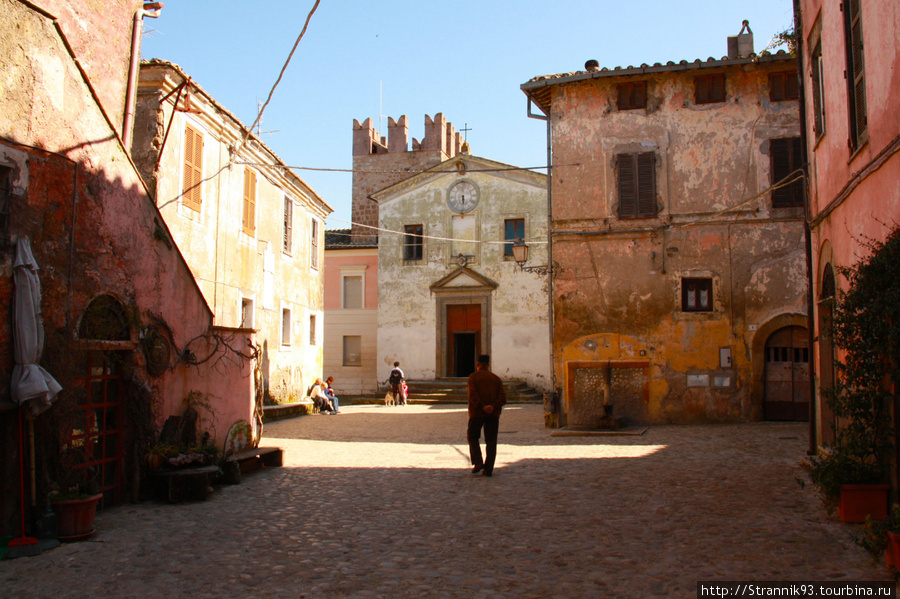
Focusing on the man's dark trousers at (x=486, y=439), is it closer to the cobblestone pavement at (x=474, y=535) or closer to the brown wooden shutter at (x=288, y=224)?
the cobblestone pavement at (x=474, y=535)

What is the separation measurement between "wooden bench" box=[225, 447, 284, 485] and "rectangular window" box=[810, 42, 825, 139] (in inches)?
357

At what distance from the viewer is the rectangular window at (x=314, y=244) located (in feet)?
80.6

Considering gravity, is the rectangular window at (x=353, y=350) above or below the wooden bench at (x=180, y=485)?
above

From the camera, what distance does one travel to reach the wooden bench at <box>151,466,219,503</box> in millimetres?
8758

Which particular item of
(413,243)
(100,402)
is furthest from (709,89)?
(413,243)

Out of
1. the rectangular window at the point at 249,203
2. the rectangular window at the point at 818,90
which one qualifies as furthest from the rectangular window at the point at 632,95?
the rectangular window at the point at 249,203

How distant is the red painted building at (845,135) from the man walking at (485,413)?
14.3 ft

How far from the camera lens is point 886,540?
5.38 m

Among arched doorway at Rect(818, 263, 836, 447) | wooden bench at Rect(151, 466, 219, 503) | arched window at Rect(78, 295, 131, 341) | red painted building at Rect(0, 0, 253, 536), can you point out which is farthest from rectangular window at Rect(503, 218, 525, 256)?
arched window at Rect(78, 295, 131, 341)

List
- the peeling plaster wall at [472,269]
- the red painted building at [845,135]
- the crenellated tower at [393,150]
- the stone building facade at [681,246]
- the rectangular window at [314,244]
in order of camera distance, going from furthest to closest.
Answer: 1. the crenellated tower at [393,150]
2. the peeling plaster wall at [472,269]
3. the rectangular window at [314,244]
4. the stone building facade at [681,246]
5. the red painted building at [845,135]

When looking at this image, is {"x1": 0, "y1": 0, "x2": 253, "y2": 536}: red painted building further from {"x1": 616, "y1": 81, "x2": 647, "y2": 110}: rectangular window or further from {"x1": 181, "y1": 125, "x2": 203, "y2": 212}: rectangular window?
{"x1": 616, "y1": 81, "x2": 647, "y2": 110}: rectangular window

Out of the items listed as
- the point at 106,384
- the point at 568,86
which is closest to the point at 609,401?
the point at 568,86

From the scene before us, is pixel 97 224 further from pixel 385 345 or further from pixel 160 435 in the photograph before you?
pixel 385 345

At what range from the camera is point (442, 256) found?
101 feet
